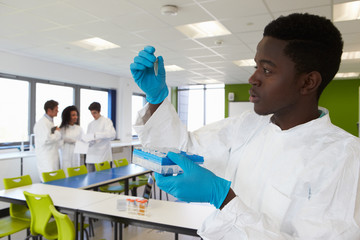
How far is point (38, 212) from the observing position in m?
2.33

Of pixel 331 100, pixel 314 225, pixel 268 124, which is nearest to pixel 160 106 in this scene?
pixel 268 124

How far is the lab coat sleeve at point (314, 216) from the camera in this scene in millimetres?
645

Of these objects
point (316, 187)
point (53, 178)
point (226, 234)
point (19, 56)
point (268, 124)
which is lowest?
point (53, 178)

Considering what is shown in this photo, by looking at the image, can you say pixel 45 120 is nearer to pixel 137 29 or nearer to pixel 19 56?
pixel 19 56

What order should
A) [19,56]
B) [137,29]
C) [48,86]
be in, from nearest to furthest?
[137,29] → [19,56] → [48,86]

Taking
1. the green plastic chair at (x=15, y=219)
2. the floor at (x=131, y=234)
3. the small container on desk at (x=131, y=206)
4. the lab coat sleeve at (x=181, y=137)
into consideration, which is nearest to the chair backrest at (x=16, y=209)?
the green plastic chair at (x=15, y=219)

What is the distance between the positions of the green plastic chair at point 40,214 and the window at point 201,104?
7866 millimetres

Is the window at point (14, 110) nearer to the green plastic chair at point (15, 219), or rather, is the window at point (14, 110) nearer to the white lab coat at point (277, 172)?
the green plastic chair at point (15, 219)

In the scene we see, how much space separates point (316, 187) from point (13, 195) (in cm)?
276

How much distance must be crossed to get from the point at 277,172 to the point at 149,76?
1.84 ft

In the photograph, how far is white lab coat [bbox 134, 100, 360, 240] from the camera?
66cm

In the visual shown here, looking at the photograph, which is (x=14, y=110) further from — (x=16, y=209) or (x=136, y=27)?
(x=136, y=27)

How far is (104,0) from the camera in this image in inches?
112

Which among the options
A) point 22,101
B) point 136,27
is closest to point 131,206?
point 136,27
